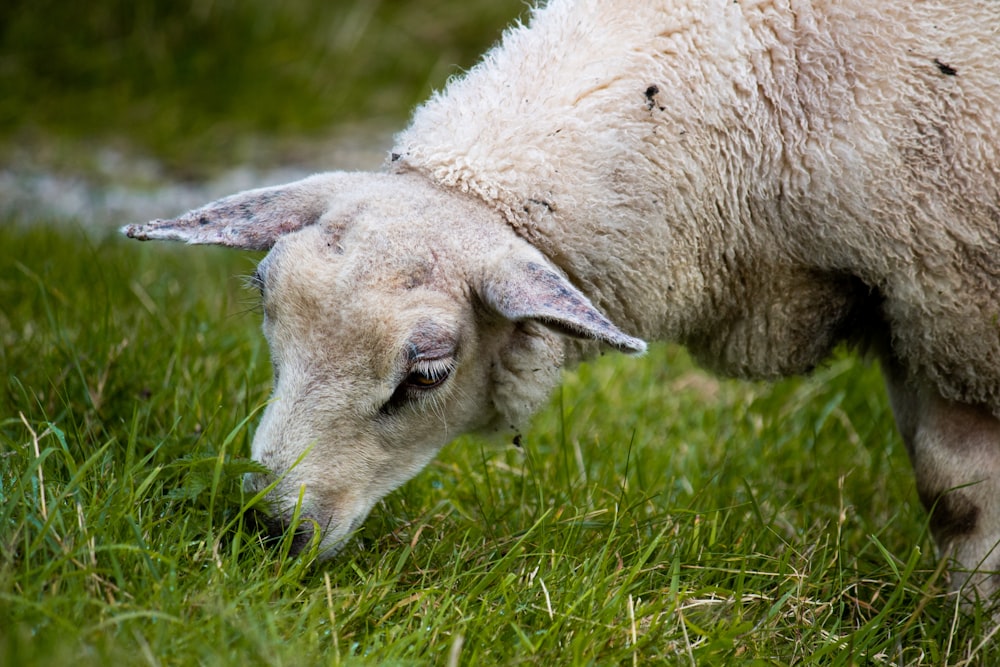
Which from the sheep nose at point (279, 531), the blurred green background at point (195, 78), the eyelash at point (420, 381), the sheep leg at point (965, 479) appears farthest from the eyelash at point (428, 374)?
the blurred green background at point (195, 78)

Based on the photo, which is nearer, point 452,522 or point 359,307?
point 359,307

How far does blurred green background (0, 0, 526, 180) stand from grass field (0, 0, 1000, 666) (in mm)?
2029

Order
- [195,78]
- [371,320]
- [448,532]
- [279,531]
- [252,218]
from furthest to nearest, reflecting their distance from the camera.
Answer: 1. [195,78]
2. [448,532]
3. [252,218]
4. [279,531]
5. [371,320]

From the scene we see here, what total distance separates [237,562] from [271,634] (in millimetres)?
408

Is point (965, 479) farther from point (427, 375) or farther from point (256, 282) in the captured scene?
point (256, 282)

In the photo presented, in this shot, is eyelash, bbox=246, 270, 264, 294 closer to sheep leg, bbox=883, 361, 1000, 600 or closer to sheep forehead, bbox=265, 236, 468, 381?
sheep forehead, bbox=265, 236, 468, 381

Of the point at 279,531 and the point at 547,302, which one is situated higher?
the point at 547,302

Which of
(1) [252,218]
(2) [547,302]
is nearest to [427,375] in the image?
(2) [547,302]

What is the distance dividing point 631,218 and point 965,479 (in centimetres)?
126

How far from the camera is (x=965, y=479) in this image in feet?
10.4

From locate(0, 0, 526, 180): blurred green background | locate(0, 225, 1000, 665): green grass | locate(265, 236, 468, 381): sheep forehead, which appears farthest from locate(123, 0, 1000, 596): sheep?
locate(0, 0, 526, 180): blurred green background

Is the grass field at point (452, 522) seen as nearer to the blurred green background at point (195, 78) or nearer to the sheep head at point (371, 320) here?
the sheep head at point (371, 320)

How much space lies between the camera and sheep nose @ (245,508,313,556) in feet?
9.00

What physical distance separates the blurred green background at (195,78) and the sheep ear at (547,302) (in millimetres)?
4615
